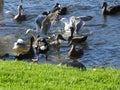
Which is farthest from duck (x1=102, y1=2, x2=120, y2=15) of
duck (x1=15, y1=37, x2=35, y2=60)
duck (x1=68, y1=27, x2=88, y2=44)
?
duck (x1=15, y1=37, x2=35, y2=60)

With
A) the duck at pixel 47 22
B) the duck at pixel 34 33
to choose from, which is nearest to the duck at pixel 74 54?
the duck at pixel 34 33

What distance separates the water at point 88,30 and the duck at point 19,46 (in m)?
0.24

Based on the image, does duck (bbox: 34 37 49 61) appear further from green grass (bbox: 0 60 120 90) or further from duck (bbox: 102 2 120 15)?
green grass (bbox: 0 60 120 90)

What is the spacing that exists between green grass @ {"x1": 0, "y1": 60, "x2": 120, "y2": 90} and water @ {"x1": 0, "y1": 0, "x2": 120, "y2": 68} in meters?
4.48

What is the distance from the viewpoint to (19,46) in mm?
17234

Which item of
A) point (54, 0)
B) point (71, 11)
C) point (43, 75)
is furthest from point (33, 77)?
point (54, 0)

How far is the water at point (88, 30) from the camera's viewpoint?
15.9 m

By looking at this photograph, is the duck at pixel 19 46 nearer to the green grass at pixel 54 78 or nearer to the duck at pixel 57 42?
the duck at pixel 57 42

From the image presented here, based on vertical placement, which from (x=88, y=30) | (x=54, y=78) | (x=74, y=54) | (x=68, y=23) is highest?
(x=54, y=78)

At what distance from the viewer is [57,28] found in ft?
69.4

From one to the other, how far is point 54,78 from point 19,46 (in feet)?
26.6

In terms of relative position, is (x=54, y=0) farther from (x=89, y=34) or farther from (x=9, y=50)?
(x=9, y=50)

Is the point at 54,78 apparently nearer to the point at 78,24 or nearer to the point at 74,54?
the point at 74,54

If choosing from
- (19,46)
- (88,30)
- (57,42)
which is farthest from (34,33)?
(88,30)
